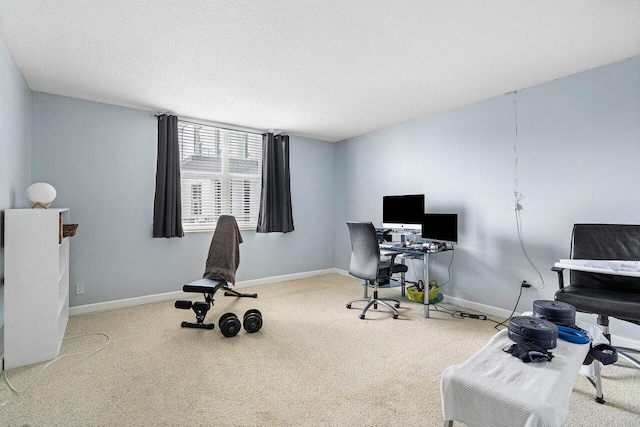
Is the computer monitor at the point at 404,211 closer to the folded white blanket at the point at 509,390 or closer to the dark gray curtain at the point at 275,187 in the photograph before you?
the dark gray curtain at the point at 275,187

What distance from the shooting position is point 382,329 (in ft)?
9.79

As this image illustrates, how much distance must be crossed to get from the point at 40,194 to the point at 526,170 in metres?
4.51

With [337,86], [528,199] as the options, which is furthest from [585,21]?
[337,86]

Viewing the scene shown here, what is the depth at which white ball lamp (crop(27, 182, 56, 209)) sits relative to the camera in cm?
251

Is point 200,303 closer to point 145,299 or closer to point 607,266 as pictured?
point 145,299

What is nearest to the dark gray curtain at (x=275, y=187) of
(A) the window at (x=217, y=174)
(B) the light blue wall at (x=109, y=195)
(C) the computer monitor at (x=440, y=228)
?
(A) the window at (x=217, y=174)

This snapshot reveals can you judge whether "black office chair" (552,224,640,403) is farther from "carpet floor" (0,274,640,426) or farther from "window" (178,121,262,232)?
"window" (178,121,262,232)

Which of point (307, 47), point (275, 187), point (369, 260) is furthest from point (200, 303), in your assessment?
point (307, 47)

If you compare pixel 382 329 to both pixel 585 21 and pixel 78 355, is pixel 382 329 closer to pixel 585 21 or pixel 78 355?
pixel 78 355

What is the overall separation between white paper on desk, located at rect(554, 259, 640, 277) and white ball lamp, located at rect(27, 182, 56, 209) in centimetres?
425

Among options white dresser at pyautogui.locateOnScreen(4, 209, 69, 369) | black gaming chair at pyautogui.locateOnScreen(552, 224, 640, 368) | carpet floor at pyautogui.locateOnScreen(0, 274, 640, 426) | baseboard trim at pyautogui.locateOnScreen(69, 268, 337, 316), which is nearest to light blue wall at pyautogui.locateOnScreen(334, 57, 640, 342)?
black gaming chair at pyautogui.locateOnScreen(552, 224, 640, 368)

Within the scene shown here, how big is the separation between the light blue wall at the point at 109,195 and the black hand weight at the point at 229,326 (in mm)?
1612

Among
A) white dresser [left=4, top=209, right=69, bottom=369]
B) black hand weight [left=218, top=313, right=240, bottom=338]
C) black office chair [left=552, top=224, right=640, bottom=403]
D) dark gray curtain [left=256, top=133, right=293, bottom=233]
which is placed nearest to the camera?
black office chair [left=552, top=224, right=640, bottom=403]

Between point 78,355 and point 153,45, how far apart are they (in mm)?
2502
